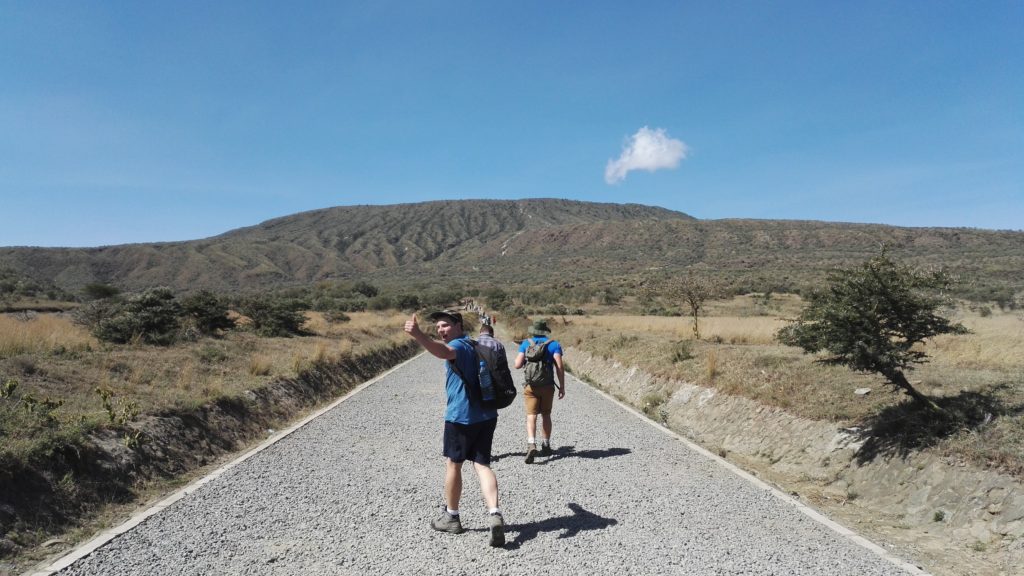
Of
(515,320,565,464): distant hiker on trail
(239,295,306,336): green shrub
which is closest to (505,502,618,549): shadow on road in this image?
(515,320,565,464): distant hiker on trail

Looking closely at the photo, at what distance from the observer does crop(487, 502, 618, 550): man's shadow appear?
4.88m

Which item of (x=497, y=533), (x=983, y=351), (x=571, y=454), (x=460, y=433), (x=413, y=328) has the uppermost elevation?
(x=413, y=328)

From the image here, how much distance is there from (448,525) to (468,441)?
0.78m

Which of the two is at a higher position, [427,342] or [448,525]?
[427,342]

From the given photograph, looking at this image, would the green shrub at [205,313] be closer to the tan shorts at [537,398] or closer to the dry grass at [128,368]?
the dry grass at [128,368]

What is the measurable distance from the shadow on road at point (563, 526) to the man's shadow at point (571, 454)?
2212 millimetres

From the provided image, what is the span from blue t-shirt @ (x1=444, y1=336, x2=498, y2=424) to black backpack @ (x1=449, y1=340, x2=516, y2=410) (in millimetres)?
34

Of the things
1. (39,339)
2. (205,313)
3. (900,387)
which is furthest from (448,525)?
(205,313)

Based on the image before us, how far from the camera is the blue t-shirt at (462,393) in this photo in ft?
15.7

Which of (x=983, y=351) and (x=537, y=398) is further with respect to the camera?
(x=983, y=351)

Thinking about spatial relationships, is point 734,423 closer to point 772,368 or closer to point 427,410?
point 772,368

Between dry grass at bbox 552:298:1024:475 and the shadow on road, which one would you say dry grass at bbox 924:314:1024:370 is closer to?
dry grass at bbox 552:298:1024:475

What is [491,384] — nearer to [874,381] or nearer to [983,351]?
[874,381]

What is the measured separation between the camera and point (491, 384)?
192 inches
